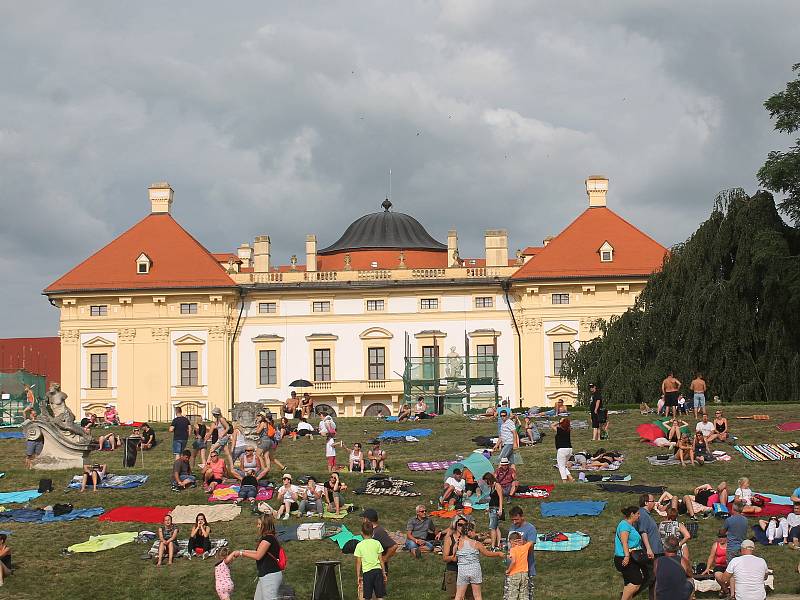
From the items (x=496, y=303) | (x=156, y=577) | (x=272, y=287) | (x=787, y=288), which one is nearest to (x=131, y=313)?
(x=272, y=287)

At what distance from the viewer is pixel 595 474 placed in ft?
95.3

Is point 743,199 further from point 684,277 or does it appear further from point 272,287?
point 272,287

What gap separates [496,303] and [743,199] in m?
20.7

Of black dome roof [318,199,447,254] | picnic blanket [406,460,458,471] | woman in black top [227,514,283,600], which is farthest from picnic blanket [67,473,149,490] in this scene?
black dome roof [318,199,447,254]

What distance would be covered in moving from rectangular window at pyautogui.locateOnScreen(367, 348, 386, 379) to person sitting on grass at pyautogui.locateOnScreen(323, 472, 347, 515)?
3789 cm

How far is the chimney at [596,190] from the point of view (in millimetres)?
68750

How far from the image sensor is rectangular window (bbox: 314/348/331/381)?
215 feet

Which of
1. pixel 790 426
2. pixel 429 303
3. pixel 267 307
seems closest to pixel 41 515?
pixel 790 426

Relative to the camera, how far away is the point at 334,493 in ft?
85.4

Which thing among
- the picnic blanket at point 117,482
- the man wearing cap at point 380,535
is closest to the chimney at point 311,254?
the picnic blanket at point 117,482

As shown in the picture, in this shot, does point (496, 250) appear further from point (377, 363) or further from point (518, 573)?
point (518, 573)

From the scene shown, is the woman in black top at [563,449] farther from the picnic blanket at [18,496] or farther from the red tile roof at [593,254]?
the red tile roof at [593,254]

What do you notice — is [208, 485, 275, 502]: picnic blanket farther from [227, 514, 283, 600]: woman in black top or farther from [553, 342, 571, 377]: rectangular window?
[553, 342, 571, 377]: rectangular window

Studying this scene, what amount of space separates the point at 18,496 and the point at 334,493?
7.55 meters
